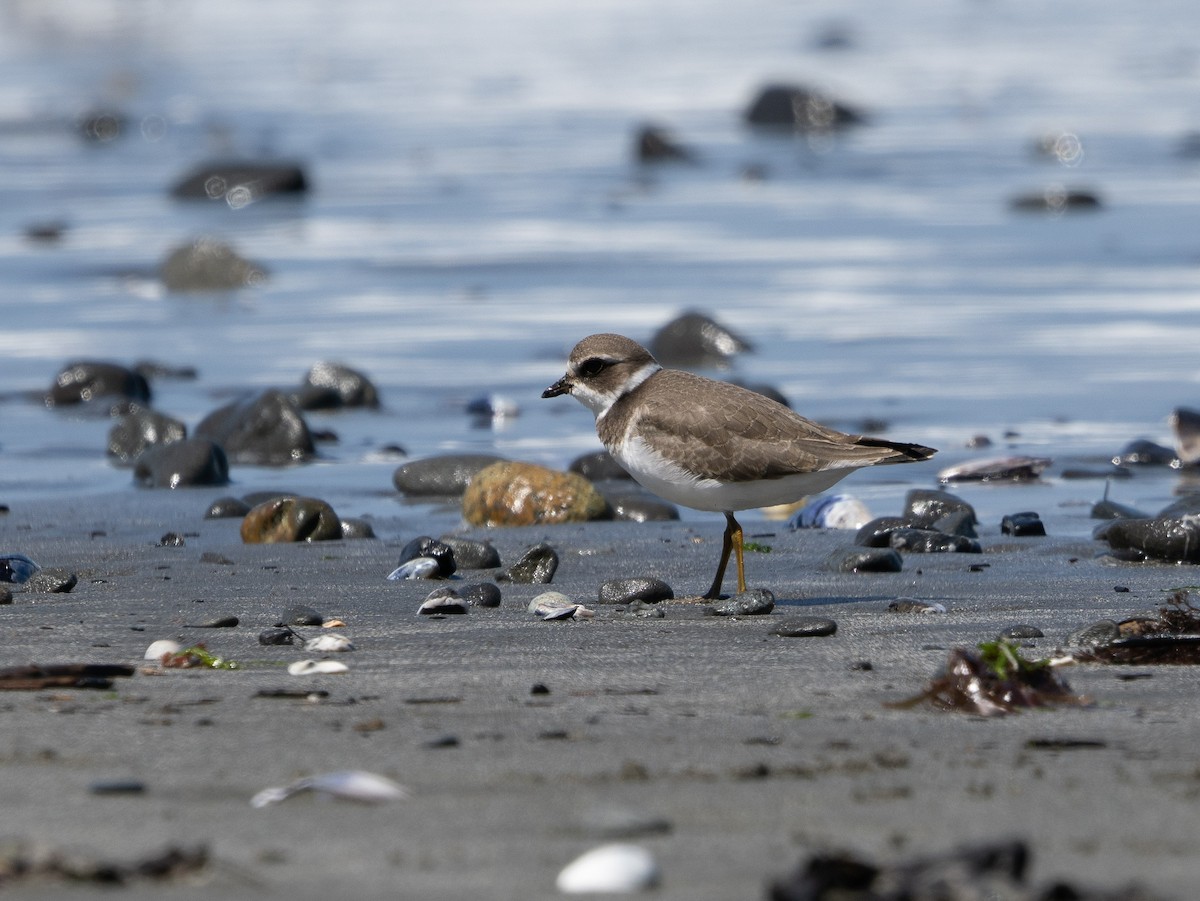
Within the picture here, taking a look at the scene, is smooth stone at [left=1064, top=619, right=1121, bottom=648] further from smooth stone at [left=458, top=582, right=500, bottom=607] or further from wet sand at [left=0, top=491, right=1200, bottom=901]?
smooth stone at [left=458, top=582, right=500, bottom=607]

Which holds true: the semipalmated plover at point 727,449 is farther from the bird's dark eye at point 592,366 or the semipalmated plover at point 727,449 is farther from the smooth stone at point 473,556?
the smooth stone at point 473,556

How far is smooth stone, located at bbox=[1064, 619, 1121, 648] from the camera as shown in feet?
14.9

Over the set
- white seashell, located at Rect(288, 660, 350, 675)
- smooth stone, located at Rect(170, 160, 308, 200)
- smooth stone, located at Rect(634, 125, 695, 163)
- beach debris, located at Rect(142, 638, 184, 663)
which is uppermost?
smooth stone, located at Rect(634, 125, 695, 163)

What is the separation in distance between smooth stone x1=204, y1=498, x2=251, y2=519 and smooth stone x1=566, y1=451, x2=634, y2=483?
153 cm

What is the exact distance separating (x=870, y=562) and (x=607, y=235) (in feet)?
30.6

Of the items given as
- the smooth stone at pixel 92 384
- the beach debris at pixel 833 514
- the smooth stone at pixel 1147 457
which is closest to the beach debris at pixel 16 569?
the beach debris at pixel 833 514

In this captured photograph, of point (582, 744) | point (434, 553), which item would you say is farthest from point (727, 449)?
point (582, 744)

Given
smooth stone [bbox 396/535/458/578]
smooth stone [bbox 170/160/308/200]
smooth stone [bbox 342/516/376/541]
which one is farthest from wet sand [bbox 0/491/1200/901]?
smooth stone [bbox 170/160/308/200]

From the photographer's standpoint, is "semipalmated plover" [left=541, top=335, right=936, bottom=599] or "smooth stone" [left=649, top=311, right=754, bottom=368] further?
"smooth stone" [left=649, top=311, right=754, bottom=368]

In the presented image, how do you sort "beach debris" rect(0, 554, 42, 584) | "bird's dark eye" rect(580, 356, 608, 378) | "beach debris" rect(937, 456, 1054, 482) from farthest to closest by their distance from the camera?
"beach debris" rect(937, 456, 1054, 482) → "bird's dark eye" rect(580, 356, 608, 378) → "beach debris" rect(0, 554, 42, 584)

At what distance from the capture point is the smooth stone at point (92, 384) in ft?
32.7

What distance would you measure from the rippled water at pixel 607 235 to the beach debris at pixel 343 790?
443 cm

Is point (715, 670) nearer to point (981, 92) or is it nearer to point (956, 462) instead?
point (956, 462)

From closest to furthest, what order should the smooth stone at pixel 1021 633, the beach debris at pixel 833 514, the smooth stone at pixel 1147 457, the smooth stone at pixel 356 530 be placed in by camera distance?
1. the smooth stone at pixel 1021 633
2. the smooth stone at pixel 356 530
3. the beach debris at pixel 833 514
4. the smooth stone at pixel 1147 457
